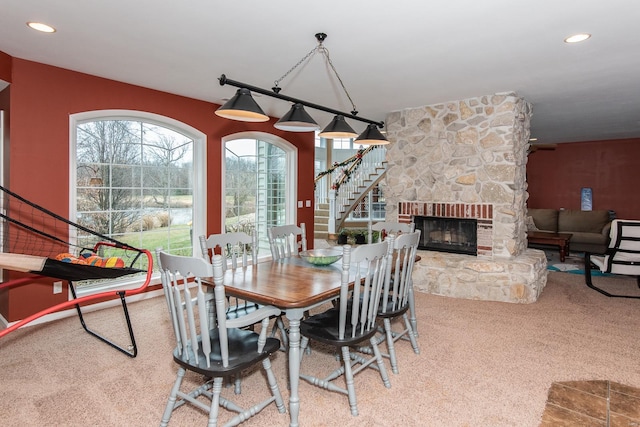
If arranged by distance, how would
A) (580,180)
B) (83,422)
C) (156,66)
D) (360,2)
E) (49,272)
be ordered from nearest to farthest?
(83,422), (360,2), (49,272), (156,66), (580,180)

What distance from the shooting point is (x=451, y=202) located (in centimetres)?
508

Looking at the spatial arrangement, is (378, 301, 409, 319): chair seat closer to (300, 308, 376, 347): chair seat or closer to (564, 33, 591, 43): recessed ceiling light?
(300, 308, 376, 347): chair seat

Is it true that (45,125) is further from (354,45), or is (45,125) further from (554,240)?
(554,240)

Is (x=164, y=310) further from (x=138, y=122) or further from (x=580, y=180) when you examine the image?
(x=580, y=180)

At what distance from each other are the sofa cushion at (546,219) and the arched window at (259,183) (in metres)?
5.57

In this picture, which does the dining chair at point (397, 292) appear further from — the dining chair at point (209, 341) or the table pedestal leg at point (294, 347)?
the dining chair at point (209, 341)

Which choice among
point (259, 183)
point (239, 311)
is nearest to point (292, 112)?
point (239, 311)

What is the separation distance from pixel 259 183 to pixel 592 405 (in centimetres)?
487

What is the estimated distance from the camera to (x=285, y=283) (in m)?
2.49

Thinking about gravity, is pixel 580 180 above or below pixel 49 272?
above

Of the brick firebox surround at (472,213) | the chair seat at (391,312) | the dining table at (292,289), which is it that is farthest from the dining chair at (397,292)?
the brick firebox surround at (472,213)

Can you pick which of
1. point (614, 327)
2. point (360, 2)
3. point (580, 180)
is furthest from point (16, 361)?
point (580, 180)

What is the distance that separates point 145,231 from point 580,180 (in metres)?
8.99

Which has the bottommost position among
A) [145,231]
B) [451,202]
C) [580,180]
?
[145,231]
